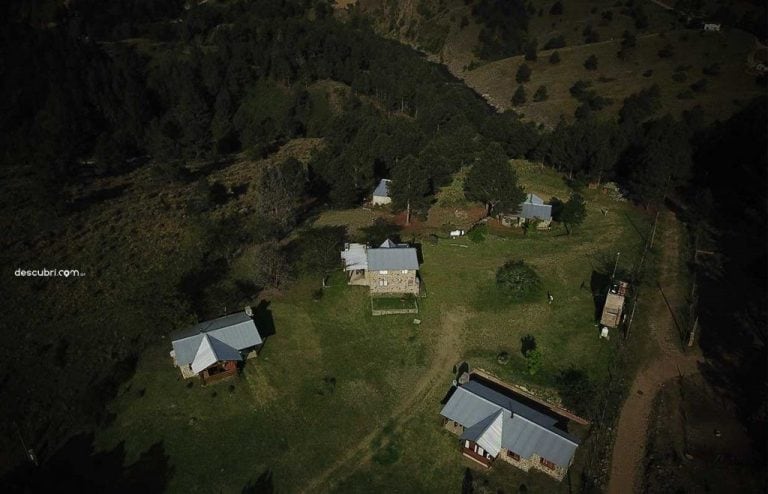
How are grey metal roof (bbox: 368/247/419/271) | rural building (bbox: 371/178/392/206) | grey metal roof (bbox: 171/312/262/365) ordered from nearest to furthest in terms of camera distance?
grey metal roof (bbox: 171/312/262/365) → grey metal roof (bbox: 368/247/419/271) → rural building (bbox: 371/178/392/206)

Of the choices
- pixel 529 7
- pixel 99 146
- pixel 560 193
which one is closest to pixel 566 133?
pixel 560 193

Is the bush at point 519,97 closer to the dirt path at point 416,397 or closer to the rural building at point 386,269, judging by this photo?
the rural building at point 386,269

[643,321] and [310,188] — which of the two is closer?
[643,321]

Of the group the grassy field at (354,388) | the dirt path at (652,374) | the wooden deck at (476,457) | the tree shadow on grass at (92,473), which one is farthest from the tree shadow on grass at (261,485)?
the dirt path at (652,374)

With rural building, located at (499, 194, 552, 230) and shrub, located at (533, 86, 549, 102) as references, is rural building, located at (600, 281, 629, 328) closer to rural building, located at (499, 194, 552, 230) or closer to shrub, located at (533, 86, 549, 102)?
rural building, located at (499, 194, 552, 230)

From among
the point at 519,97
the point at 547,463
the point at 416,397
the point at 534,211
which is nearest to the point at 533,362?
the point at 547,463

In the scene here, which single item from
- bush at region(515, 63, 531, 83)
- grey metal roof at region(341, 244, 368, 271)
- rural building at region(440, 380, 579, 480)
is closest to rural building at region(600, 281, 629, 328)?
rural building at region(440, 380, 579, 480)

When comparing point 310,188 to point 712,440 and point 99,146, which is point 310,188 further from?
point 712,440

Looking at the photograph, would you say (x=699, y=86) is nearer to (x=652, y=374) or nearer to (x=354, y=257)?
(x=652, y=374)
